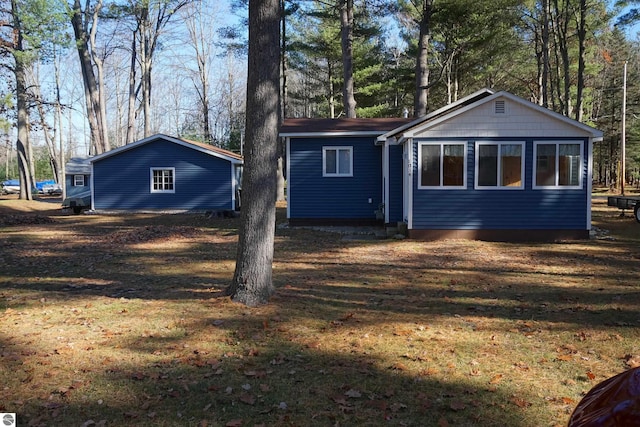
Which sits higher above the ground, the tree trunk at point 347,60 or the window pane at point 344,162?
the tree trunk at point 347,60

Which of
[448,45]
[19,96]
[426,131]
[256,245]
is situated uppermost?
[448,45]

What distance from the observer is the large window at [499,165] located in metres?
13.5

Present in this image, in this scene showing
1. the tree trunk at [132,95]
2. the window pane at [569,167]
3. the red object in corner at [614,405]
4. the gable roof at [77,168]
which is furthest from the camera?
the tree trunk at [132,95]

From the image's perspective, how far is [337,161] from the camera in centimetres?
1686

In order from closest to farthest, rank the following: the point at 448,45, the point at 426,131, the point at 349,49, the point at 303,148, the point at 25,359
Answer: the point at 25,359 < the point at 426,131 < the point at 303,148 < the point at 349,49 < the point at 448,45

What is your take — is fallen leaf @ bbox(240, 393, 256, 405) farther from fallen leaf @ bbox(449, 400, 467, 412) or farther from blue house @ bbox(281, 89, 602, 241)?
blue house @ bbox(281, 89, 602, 241)

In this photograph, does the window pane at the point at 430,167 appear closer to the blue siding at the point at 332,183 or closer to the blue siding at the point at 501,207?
the blue siding at the point at 501,207

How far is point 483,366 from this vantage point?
4.51 metres

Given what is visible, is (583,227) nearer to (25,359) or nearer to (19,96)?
(25,359)

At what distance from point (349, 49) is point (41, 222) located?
14.7 meters

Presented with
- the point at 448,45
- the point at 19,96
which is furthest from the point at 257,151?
the point at 19,96

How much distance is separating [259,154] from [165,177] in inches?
774

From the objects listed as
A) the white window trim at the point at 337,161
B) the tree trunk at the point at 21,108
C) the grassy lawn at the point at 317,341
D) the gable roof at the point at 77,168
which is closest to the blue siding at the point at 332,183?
the white window trim at the point at 337,161

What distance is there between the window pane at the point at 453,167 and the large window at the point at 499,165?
44cm
